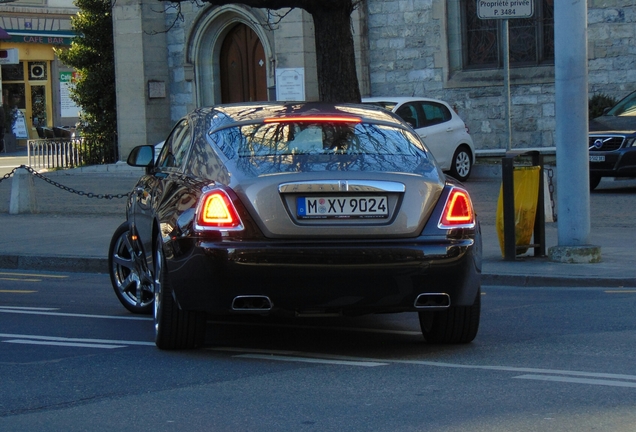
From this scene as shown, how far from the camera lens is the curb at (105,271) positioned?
10219 millimetres

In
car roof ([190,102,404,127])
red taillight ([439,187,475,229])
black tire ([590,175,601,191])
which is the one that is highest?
car roof ([190,102,404,127])

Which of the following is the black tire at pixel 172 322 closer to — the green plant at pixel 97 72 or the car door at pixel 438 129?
the car door at pixel 438 129

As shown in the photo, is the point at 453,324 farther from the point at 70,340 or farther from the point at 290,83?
the point at 290,83

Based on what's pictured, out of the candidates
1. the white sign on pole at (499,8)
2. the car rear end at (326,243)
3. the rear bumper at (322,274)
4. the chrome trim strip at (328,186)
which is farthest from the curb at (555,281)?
the white sign on pole at (499,8)

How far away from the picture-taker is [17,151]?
44844 millimetres

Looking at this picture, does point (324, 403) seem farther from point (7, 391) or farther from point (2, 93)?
point (2, 93)

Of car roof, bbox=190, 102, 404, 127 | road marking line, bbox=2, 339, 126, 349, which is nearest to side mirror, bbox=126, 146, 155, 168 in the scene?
car roof, bbox=190, 102, 404, 127

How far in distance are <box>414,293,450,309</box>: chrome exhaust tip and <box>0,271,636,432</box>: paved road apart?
1.07 feet

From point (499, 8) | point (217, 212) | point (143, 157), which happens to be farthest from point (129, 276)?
point (499, 8)

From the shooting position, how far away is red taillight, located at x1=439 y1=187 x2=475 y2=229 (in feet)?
22.7

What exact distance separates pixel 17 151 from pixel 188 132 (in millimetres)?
38255

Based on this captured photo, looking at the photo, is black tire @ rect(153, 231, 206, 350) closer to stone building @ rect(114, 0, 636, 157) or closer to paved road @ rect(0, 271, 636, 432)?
paved road @ rect(0, 271, 636, 432)

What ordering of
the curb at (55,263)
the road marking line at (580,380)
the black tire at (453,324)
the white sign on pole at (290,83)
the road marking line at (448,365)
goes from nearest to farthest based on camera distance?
1. the road marking line at (580,380)
2. the road marking line at (448,365)
3. the black tire at (453,324)
4. the curb at (55,263)
5. the white sign on pole at (290,83)

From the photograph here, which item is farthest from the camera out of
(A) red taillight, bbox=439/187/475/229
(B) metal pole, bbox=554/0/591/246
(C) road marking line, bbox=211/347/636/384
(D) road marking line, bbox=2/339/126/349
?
(B) metal pole, bbox=554/0/591/246
